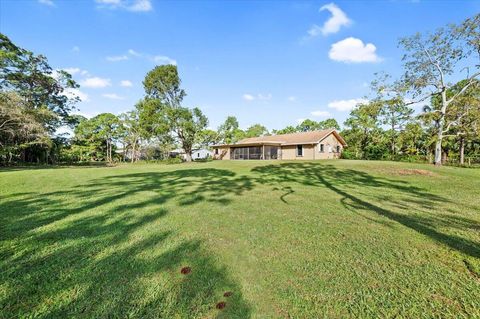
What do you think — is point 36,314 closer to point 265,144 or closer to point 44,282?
point 44,282

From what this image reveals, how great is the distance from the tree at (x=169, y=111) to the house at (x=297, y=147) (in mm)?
6726

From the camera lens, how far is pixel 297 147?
28.4 metres

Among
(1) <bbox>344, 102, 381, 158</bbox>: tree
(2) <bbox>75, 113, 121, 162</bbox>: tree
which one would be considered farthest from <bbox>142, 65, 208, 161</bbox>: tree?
(1) <bbox>344, 102, 381, 158</bbox>: tree

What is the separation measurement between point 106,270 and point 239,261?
1.55 m

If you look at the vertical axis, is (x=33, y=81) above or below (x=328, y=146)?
above

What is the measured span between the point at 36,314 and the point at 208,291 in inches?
57.6

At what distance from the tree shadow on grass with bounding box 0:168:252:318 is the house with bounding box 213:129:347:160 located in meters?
24.7

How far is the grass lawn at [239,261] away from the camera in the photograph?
204cm

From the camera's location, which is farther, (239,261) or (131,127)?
(131,127)

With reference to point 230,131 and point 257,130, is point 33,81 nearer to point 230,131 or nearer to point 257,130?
point 230,131

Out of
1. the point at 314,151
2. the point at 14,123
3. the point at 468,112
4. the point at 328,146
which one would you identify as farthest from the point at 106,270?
the point at 328,146

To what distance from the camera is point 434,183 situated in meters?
8.84

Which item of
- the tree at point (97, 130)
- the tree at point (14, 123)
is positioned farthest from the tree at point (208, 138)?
the tree at point (14, 123)

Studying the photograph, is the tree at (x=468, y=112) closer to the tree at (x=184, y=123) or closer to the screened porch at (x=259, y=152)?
the screened porch at (x=259, y=152)
